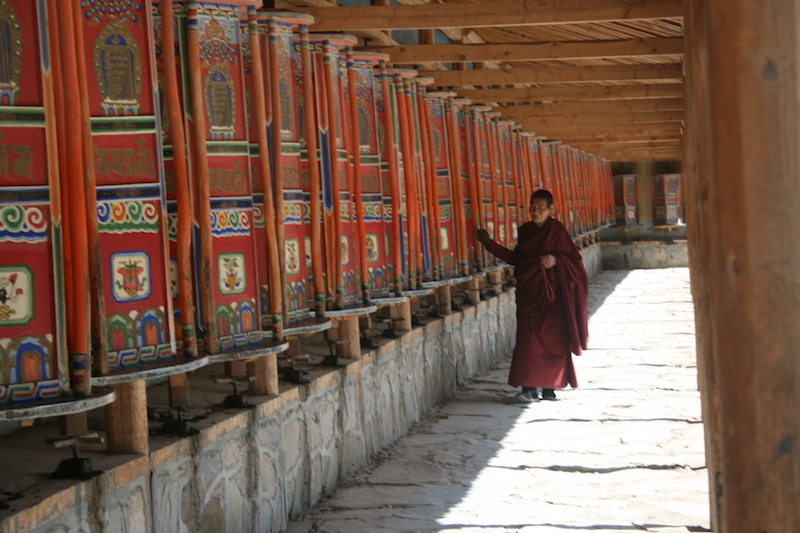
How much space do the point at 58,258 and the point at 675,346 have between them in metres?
9.02

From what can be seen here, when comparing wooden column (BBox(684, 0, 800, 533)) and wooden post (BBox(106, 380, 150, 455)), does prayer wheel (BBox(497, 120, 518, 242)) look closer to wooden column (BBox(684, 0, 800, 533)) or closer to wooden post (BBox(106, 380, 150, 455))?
wooden post (BBox(106, 380, 150, 455))

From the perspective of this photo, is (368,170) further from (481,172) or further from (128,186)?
(481,172)

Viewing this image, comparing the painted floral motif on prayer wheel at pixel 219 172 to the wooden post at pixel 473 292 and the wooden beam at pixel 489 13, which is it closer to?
the wooden beam at pixel 489 13

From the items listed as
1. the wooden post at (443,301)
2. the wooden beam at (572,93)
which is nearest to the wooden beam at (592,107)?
the wooden beam at (572,93)

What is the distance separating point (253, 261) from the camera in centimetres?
416

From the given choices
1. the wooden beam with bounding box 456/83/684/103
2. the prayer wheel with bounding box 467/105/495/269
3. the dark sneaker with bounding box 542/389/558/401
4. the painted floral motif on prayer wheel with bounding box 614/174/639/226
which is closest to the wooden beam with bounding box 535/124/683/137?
→ the wooden beam with bounding box 456/83/684/103

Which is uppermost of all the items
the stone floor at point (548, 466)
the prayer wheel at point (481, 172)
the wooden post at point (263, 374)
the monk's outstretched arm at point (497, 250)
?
the prayer wheel at point (481, 172)

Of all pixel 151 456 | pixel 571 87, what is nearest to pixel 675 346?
pixel 571 87

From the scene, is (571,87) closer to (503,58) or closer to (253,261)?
(503,58)

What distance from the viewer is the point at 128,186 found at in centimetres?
336

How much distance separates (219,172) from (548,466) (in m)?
3.03

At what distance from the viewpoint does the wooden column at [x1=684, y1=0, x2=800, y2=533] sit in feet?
7.48

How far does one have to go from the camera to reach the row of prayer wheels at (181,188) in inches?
115

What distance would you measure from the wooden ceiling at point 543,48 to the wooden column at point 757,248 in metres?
3.34
